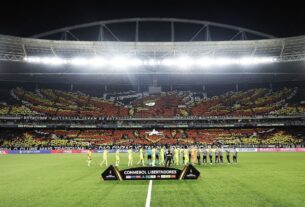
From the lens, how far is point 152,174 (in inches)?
689

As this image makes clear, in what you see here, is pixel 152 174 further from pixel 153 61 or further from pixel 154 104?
pixel 154 104

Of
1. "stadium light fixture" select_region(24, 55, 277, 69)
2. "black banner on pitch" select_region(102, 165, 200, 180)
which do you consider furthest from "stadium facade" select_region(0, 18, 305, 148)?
"black banner on pitch" select_region(102, 165, 200, 180)

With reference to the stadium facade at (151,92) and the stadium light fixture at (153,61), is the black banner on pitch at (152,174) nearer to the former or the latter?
the stadium facade at (151,92)

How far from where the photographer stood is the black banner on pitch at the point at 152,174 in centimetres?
1745

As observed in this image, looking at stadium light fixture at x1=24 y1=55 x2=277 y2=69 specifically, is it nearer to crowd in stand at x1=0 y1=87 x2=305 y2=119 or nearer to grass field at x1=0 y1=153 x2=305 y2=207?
crowd in stand at x1=0 y1=87 x2=305 y2=119

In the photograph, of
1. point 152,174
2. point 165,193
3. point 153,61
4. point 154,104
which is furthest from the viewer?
point 154,104

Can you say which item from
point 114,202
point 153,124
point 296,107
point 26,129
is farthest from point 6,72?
point 114,202

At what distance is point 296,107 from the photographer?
63.0 m

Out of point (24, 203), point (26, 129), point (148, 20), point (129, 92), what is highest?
point (148, 20)

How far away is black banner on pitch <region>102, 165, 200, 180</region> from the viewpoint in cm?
1745

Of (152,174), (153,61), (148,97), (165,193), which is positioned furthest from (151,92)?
(165,193)

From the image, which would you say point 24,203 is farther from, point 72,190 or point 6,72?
point 6,72

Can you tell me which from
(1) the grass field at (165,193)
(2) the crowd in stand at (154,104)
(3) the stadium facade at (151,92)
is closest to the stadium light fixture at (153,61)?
(3) the stadium facade at (151,92)

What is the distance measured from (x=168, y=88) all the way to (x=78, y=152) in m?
29.9
